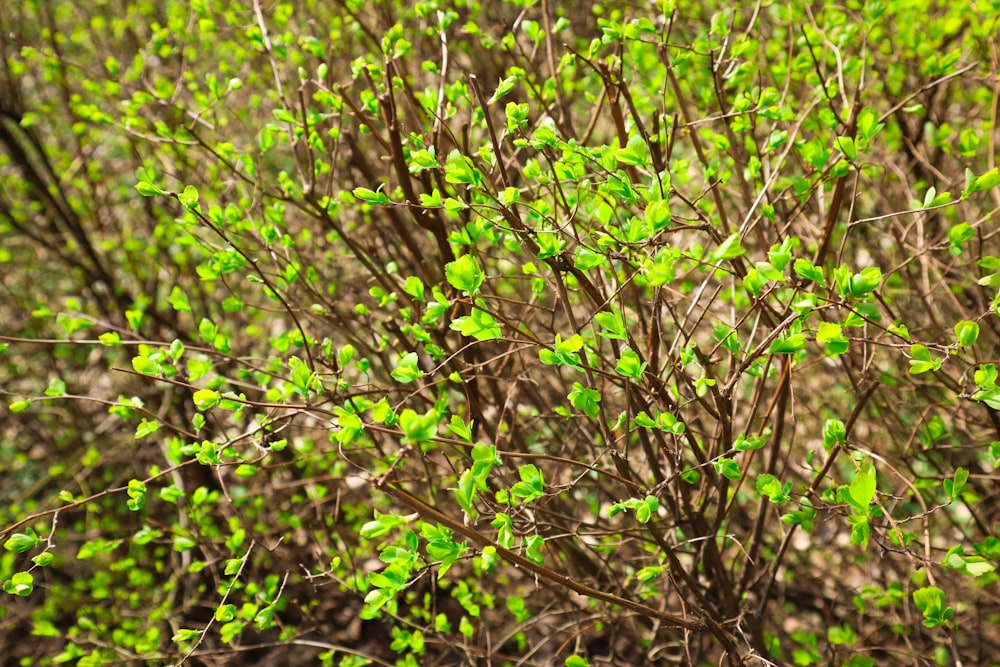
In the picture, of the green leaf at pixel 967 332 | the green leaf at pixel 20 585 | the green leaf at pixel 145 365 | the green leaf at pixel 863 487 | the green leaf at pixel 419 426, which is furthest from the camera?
the green leaf at pixel 145 365

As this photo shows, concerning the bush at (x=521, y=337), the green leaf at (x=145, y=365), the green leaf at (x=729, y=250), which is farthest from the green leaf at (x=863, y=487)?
the green leaf at (x=145, y=365)

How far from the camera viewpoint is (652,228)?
137cm

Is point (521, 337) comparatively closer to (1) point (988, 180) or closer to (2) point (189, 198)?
(2) point (189, 198)

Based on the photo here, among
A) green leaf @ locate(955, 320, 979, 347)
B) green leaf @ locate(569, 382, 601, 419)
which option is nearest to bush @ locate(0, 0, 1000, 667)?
green leaf @ locate(955, 320, 979, 347)

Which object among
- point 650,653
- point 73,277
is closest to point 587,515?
point 650,653

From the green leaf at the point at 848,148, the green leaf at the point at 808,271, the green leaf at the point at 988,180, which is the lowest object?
the green leaf at the point at 808,271

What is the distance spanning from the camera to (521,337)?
85.9 inches

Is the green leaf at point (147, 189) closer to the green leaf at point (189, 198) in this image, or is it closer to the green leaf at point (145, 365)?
the green leaf at point (189, 198)

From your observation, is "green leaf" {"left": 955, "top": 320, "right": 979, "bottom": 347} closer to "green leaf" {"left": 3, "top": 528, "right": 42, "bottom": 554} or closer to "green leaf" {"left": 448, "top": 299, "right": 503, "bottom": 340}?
"green leaf" {"left": 448, "top": 299, "right": 503, "bottom": 340}

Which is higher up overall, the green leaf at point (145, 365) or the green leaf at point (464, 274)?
the green leaf at point (464, 274)

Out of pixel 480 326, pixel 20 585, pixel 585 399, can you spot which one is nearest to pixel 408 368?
pixel 480 326

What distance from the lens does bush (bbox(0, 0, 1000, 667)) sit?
66.4 inches

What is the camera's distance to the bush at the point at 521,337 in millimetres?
1687

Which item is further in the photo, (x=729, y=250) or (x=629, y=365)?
(x=629, y=365)
